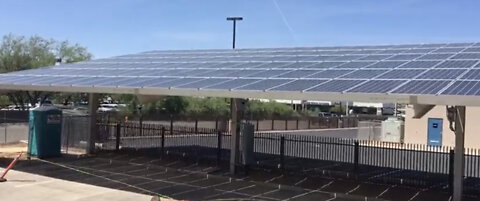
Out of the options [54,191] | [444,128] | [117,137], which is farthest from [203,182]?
[444,128]

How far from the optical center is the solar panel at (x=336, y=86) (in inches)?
463

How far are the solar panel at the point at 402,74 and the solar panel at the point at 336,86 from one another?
0.82m

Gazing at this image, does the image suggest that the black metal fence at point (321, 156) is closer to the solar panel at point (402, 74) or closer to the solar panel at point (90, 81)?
the solar panel at point (402, 74)

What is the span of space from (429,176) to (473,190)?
9.73ft

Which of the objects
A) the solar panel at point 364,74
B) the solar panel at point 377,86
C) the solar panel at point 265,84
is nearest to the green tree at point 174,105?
the solar panel at point 265,84

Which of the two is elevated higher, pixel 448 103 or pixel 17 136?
pixel 448 103

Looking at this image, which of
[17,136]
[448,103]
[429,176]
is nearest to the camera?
[448,103]

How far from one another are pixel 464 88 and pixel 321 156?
12362 mm

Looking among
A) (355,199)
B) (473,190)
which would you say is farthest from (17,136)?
(473,190)

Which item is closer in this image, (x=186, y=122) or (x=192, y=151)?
(x=192, y=151)

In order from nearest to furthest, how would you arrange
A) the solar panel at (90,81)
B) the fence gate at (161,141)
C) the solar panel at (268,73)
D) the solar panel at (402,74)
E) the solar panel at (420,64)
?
the solar panel at (402,74), the solar panel at (420,64), the solar panel at (268,73), the solar panel at (90,81), the fence gate at (161,141)

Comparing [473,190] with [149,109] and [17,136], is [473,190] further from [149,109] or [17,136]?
[149,109]

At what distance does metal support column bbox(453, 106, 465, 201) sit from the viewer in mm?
13328

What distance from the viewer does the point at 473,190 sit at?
14852 mm
